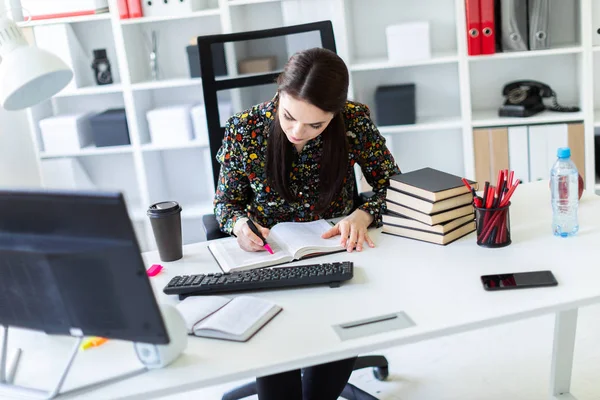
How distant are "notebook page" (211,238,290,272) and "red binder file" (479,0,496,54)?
173 cm

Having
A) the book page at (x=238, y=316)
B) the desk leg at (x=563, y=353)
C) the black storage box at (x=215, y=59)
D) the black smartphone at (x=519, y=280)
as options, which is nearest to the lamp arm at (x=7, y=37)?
the book page at (x=238, y=316)

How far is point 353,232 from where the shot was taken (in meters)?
1.76

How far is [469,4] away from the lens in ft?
10.00

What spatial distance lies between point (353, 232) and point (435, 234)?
0.64 feet

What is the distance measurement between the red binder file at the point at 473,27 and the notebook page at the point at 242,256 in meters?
1.71

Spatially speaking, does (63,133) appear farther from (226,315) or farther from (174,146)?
(226,315)

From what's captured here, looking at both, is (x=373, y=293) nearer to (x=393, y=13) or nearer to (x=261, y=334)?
(x=261, y=334)

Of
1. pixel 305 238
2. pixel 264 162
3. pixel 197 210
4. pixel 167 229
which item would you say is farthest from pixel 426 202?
pixel 197 210

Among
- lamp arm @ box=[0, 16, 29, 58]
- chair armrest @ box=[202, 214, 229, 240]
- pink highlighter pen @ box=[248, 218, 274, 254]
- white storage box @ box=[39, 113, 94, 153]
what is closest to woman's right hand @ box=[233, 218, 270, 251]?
pink highlighter pen @ box=[248, 218, 274, 254]

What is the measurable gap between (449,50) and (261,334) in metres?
2.38

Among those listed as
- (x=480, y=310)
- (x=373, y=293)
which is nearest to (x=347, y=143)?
(x=373, y=293)

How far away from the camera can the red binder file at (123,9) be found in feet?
10.6

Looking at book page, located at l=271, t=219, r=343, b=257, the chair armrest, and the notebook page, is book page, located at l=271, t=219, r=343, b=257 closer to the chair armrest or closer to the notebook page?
the notebook page

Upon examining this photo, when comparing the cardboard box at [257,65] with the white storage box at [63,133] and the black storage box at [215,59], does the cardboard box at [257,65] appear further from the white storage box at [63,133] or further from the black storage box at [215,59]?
the white storage box at [63,133]
